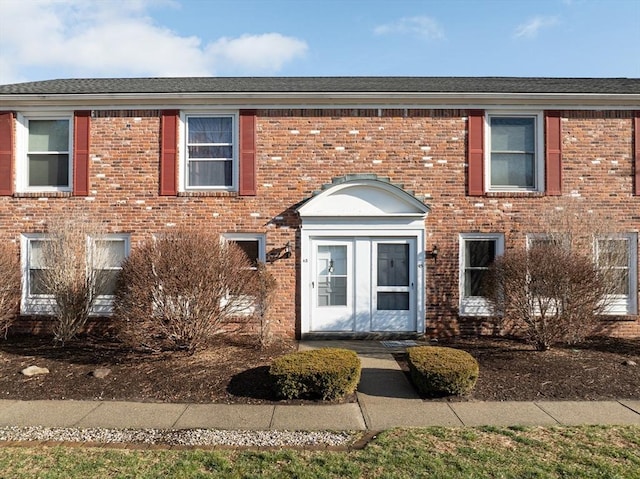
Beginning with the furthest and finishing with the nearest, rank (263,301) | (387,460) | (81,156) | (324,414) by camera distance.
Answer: (81,156)
(263,301)
(324,414)
(387,460)

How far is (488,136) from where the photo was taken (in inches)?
382

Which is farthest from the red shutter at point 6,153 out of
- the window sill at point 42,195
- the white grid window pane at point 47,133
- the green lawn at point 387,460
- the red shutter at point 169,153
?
the green lawn at point 387,460

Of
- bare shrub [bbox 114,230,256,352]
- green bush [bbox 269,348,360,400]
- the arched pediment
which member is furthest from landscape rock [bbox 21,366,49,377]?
the arched pediment

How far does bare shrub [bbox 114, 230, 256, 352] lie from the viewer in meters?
6.97

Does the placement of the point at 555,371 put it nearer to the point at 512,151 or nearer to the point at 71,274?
the point at 512,151

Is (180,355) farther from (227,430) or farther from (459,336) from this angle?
(459,336)

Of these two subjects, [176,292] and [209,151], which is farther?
[209,151]

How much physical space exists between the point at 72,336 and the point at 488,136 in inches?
387

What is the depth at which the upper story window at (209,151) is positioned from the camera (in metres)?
9.76

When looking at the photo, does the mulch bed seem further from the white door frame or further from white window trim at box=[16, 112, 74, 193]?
white window trim at box=[16, 112, 74, 193]

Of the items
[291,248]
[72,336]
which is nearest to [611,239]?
[291,248]

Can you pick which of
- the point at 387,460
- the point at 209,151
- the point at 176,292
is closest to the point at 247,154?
the point at 209,151

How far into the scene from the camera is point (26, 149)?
9875 millimetres

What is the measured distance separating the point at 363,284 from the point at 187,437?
17.9 feet
